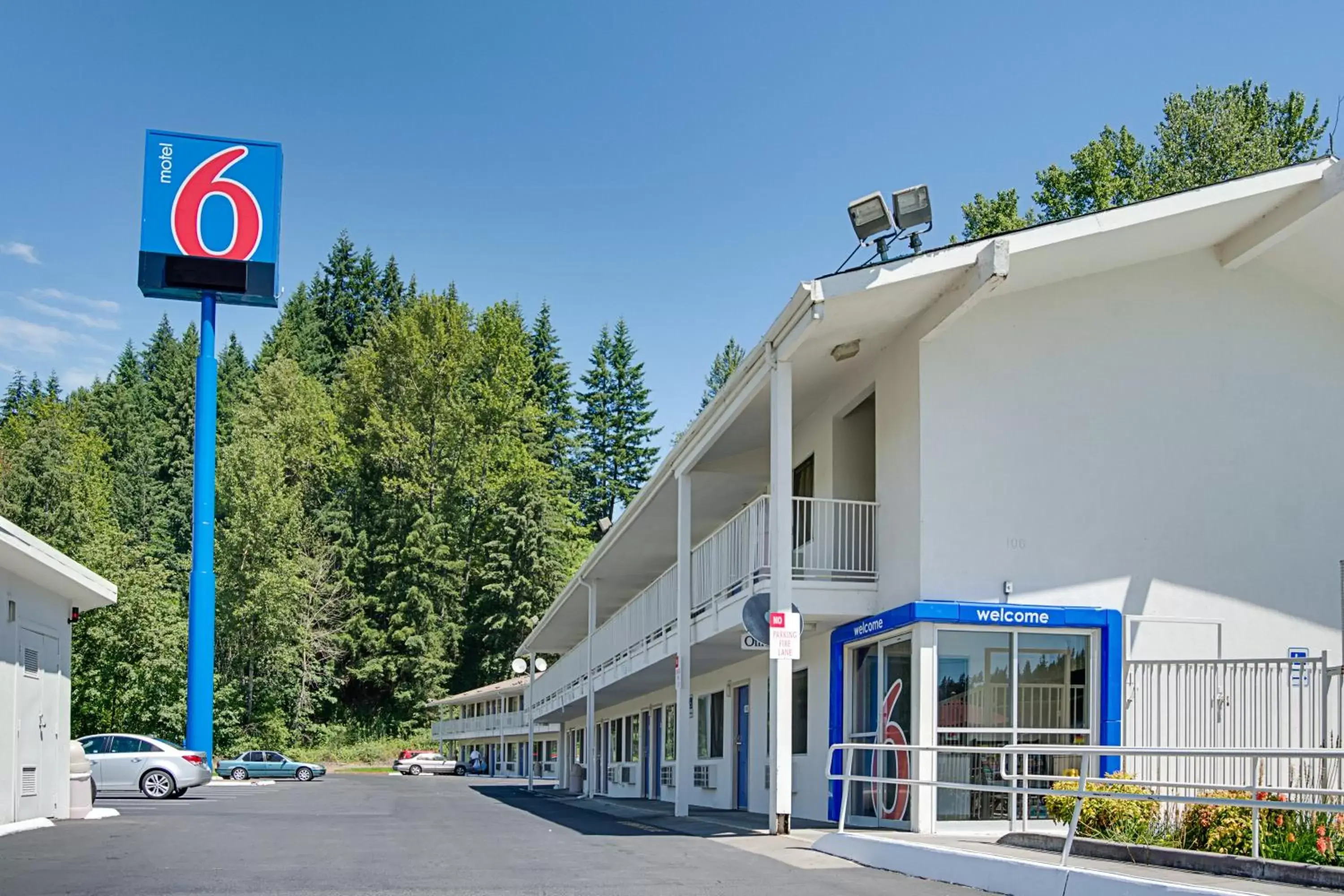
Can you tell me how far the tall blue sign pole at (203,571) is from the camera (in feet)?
107

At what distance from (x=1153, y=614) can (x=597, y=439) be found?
73.0 meters

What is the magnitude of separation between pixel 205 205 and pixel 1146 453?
947 inches

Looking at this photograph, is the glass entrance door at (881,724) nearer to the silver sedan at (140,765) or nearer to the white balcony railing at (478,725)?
the silver sedan at (140,765)

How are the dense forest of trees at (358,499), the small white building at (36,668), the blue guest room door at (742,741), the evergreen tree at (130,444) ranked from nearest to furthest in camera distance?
the small white building at (36,668)
the blue guest room door at (742,741)
the dense forest of trees at (358,499)
the evergreen tree at (130,444)

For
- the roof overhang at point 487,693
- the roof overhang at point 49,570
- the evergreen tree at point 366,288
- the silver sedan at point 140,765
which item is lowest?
the roof overhang at point 487,693

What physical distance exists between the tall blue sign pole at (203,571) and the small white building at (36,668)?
12.0 m

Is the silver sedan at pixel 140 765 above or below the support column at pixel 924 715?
below

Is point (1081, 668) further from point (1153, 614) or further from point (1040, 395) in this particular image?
point (1040, 395)

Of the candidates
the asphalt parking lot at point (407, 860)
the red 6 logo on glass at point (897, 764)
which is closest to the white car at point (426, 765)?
the asphalt parking lot at point (407, 860)

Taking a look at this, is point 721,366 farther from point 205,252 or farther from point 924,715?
point 924,715

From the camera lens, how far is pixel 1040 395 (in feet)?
56.0

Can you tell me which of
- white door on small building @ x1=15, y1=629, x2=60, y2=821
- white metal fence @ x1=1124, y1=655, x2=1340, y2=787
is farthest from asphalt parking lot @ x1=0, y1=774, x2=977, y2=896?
white metal fence @ x1=1124, y1=655, x2=1340, y2=787

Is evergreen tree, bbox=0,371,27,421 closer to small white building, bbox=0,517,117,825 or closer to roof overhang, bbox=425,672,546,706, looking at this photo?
roof overhang, bbox=425,672,546,706

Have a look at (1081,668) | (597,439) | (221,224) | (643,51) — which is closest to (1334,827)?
(1081,668)
